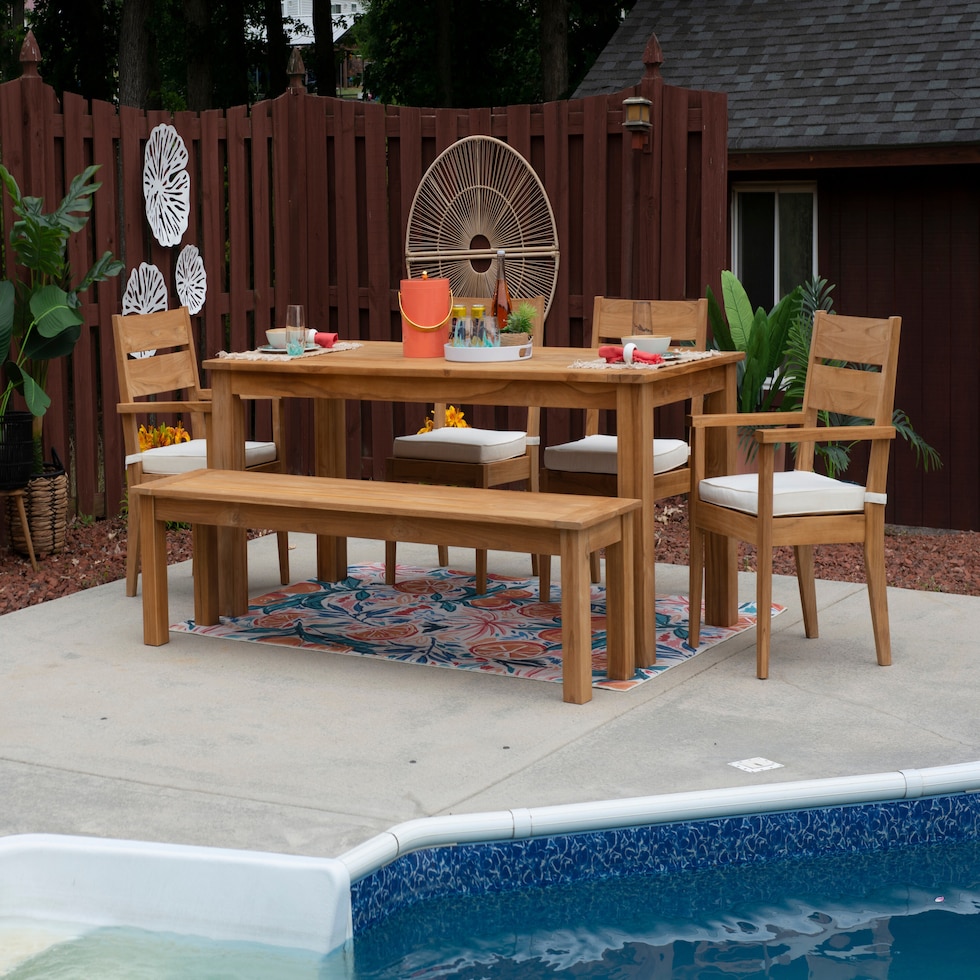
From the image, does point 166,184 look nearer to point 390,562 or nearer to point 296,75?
point 296,75

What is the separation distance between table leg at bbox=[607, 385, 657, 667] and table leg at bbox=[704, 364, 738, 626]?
0.48 meters

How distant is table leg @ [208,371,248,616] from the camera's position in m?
5.45

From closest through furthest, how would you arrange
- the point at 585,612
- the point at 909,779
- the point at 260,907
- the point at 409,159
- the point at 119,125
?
the point at 260,907, the point at 909,779, the point at 585,612, the point at 119,125, the point at 409,159

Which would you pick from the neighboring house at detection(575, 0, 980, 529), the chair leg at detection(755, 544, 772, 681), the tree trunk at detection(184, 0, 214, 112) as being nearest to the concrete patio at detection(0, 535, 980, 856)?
the chair leg at detection(755, 544, 772, 681)

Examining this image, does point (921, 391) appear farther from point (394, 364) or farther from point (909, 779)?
point (909, 779)

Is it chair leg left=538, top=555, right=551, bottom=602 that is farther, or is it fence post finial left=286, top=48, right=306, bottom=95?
fence post finial left=286, top=48, right=306, bottom=95

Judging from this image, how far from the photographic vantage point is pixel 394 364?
5125 millimetres

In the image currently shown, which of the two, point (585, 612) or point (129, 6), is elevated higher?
point (129, 6)

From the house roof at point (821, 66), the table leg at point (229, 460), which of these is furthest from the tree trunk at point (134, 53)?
the table leg at point (229, 460)

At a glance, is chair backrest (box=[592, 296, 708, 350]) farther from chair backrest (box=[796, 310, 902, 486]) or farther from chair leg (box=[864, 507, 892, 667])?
→ chair leg (box=[864, 507, 892, 667])

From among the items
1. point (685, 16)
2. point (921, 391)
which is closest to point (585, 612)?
point (921, 391)

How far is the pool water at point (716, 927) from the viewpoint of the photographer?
3.11 m

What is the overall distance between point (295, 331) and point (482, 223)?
268cm

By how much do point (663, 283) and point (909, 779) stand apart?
441 cm
